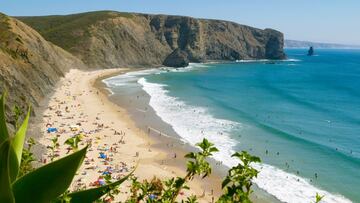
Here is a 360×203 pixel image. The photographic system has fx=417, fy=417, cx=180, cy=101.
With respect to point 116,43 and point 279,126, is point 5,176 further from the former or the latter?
Result: point 116,43

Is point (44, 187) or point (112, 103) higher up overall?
point (44, 187)

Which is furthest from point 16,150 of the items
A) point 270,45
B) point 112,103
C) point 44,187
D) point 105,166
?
point 270,45

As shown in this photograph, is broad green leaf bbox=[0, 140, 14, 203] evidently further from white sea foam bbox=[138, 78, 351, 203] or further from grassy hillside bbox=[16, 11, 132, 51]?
grassy hillside bbox=[16, 11, 132, 51]

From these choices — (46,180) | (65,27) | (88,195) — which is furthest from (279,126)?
(65,27)

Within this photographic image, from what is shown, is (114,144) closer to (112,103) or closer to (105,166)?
(105,166)

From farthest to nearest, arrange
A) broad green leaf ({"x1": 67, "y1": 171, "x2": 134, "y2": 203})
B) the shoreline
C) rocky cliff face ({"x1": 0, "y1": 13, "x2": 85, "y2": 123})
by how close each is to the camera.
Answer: rocky cliff face ({"x1": 0, "y1": 13, "x2": 85, "y2": 123}), the shoreline, broad green leaf ({"x1": 67, "y1": 171, "x2": 134, "y2": 203})

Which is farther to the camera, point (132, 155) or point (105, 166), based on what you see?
point (132, 155)

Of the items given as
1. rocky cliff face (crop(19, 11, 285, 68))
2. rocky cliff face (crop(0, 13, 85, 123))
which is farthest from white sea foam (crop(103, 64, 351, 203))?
rocky cliff face (crop(19, 11, 285, 68))
